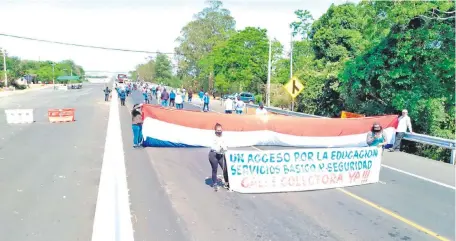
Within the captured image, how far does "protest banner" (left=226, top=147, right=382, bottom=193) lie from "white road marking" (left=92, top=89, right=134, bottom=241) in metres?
2.53

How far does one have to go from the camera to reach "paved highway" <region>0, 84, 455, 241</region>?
21.4 feet

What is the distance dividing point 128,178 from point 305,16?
146ft

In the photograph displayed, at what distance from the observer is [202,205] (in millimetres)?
7875

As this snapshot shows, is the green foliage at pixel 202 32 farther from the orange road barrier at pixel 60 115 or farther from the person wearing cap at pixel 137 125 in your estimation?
the person wearing cap at pixel 137 125

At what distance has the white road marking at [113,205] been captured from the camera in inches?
243

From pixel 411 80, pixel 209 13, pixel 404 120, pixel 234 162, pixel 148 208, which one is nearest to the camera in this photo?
pixel 148 208

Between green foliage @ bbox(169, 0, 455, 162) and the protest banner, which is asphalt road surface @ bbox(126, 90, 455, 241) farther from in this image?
green foliage @ bbox(169, 0, 455, 162)

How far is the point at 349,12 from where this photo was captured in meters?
33.0

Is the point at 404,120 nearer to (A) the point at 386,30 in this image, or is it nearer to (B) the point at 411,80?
(B) the point at 411,80

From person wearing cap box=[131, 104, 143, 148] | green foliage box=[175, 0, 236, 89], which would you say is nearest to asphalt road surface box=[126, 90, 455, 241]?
person wearing cap box=[131, 104, 143, 148]

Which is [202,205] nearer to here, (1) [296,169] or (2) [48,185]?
(1) [296,169]

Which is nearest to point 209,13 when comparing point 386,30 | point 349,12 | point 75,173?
point 349,12

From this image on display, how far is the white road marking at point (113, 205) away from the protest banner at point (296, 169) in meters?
2.53

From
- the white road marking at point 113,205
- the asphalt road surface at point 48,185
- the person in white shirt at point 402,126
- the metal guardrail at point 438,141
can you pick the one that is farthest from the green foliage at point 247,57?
the white road marking at point 113,205
